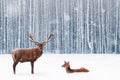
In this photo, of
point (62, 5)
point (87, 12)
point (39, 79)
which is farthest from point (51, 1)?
point (39, 79)

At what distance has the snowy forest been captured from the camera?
700cm

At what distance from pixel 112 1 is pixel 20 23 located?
1608 millimetres

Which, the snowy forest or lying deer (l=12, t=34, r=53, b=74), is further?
the snowy forest

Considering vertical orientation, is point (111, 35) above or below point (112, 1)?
below

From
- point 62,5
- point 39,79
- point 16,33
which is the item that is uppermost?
point 62,5

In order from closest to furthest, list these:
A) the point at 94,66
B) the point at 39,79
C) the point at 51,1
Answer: the point at 39,79 < the point at 94,66 < the point at 51,1

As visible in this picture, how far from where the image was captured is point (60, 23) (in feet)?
23.3

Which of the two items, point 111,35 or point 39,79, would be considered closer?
point 39,79

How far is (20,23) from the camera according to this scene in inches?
279

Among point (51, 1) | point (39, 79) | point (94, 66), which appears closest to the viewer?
point (39, 79)

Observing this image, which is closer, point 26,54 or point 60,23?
point 26,54

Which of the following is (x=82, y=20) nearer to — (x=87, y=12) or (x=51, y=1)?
(x=87, y=12)

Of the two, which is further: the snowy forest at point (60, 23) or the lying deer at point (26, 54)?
the snowy forest at point (60, 23)

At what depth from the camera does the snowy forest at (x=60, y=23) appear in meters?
7.00
